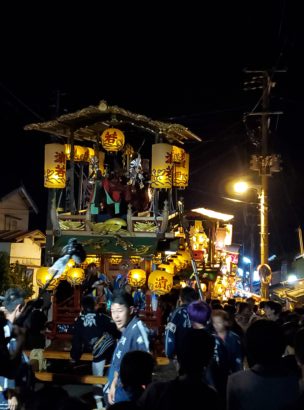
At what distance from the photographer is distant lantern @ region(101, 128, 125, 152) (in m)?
14.2

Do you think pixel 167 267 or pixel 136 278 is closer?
pixel 136 278

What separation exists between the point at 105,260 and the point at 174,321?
9.48 m

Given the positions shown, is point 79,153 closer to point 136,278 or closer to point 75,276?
point 75,276

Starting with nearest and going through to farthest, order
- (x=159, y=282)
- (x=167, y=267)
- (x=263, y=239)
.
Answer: (x=159, y=282)
(x=167, y=267)
(x=263, y=239)

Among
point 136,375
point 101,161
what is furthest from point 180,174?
point 136,375

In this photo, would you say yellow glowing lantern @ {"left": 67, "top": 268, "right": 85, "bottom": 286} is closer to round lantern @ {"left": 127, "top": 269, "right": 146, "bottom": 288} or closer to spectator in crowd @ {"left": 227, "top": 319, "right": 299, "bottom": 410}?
round lantern @ {"left": 127, "top": 269, "right": 146, "bottom": 288}

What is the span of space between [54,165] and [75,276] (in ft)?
10.6

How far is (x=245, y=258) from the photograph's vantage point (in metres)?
40.5

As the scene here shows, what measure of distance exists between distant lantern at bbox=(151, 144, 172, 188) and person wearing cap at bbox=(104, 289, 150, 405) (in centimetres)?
781

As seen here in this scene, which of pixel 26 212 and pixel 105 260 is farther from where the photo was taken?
pixel 26 212

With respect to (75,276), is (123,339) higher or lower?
lower

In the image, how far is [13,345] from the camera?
5.34 meters

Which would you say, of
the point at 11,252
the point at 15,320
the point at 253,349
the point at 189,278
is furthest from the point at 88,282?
the point at 11,252

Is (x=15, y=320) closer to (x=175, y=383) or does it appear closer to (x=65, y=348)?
(x=175, y=383)
